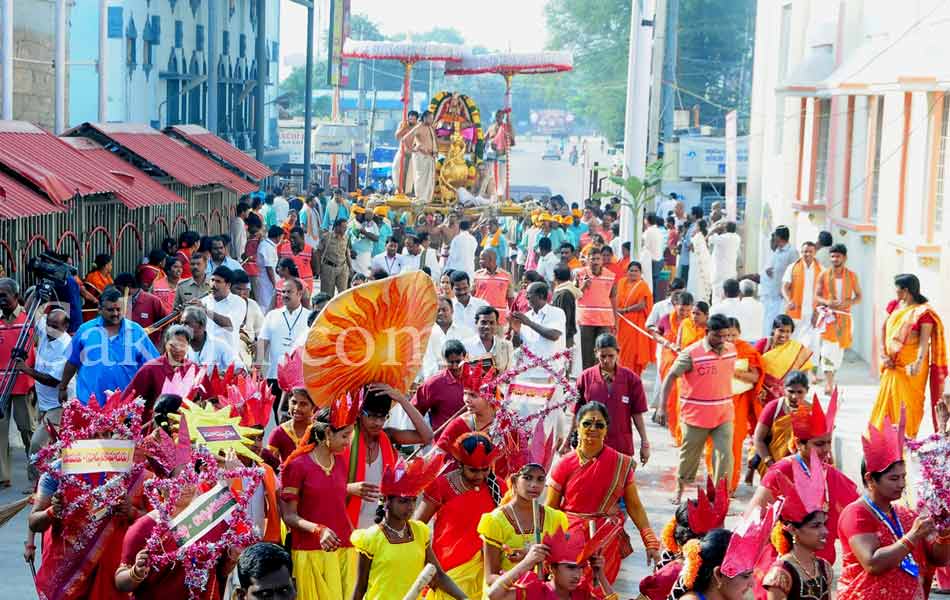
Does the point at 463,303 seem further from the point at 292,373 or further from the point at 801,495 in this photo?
the point at 801,495

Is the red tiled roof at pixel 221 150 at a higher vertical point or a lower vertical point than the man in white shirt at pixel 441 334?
higher

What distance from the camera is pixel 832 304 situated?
49.8 feet

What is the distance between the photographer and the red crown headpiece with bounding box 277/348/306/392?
842 cm

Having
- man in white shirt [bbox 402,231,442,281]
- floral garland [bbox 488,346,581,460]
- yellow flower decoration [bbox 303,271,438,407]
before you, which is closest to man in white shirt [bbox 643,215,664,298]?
man in white shirt [bbox 402,231,442,281]

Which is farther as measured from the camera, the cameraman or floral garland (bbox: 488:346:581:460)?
the cameraman

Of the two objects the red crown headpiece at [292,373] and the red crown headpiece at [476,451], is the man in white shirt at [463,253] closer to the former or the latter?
the red crown headpiece at [292,373]

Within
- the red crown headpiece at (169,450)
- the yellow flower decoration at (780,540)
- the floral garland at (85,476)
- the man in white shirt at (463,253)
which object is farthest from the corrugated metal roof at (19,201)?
the yellow flower decoration at (780,540)

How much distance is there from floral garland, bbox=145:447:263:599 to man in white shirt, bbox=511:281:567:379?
5.68 meters

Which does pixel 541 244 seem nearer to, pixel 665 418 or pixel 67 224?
pixel 67 224

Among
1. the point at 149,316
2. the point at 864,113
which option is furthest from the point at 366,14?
the point at 149,316

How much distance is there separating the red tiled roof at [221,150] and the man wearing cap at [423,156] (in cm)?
262

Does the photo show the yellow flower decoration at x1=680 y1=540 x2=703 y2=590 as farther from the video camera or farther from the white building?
the white building

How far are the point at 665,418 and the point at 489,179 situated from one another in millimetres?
17985

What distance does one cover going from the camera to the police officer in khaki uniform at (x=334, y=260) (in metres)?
19.6
